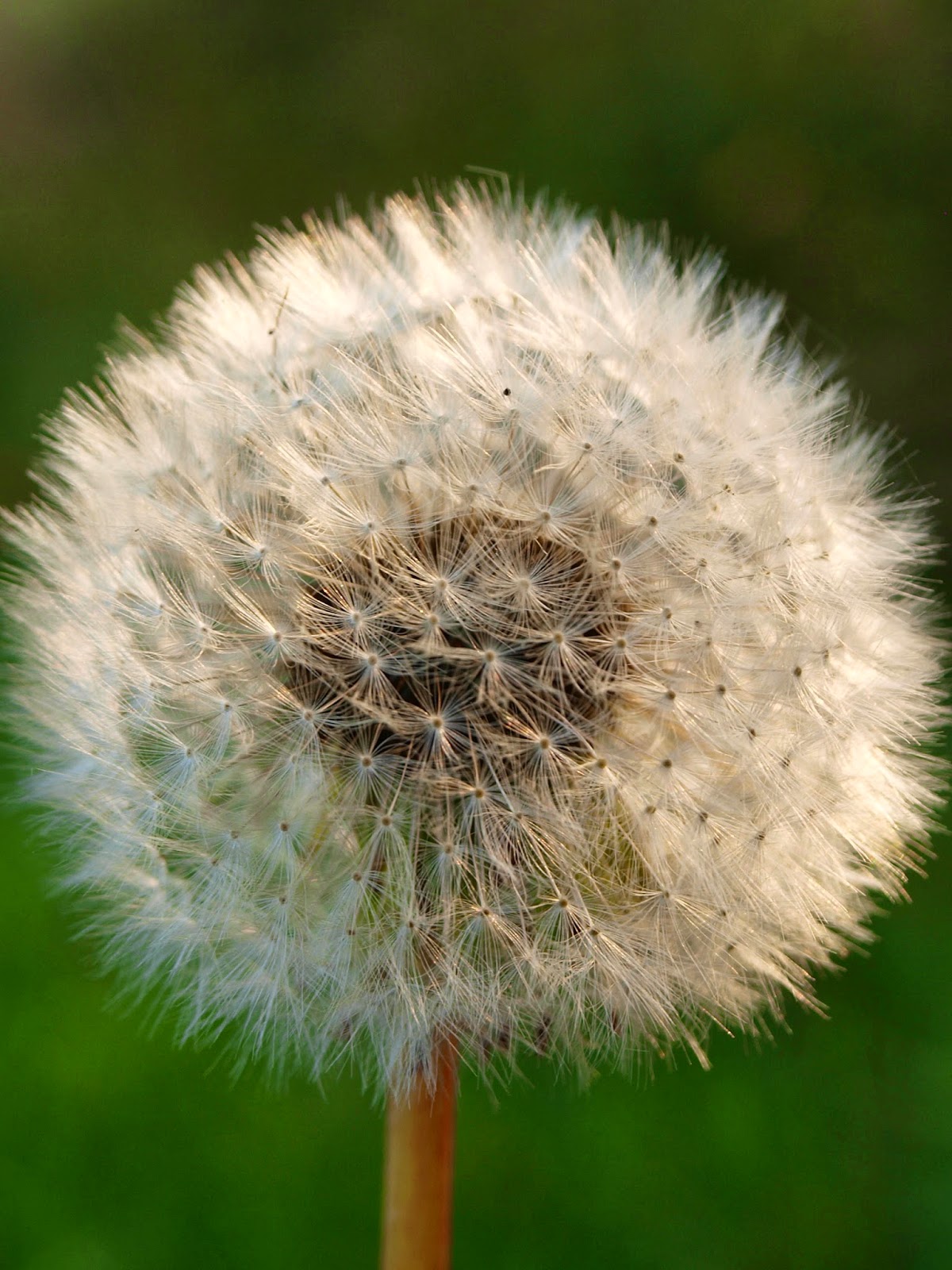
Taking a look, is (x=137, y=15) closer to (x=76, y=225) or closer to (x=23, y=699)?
(x=76, y=225)

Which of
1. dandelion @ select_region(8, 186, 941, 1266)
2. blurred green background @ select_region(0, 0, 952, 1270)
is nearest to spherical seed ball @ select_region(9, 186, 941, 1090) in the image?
dandelion @ select_region(8, 186, 941, 1266)

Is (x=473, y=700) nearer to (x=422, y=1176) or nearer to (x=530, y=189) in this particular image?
(x=422, y=1176)

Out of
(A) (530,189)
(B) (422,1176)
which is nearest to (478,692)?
(B) (422,1176)

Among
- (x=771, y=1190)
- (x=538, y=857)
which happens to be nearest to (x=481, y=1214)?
(x=771, y=1190)

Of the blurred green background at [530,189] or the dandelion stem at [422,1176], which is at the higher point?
the blurred green background at [530,189]

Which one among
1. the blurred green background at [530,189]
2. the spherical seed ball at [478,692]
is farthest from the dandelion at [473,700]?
the blurred green background at [530,189]

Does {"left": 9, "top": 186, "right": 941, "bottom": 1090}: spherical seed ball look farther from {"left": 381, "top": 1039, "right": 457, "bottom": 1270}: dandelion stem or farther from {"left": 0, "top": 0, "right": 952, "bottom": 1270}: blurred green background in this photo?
{"left": 0, "top": 0, "right": 952, "bottom": 1270}: blurred green background

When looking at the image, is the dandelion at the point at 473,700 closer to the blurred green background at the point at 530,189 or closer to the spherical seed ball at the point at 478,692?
the spherical seed ball at the point at 478,692
